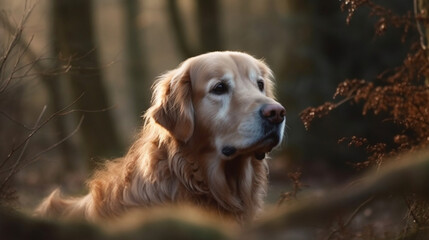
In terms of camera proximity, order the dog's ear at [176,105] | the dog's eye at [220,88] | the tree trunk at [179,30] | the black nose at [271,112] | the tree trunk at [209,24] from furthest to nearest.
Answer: the tree trunk at [179,30]
the tree trunk at [209,24]
the dog's eye at [220,88]
the dog's ear at [176,105]
the black nose at [271,112]

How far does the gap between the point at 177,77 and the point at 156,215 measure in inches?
128

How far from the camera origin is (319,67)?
13.5 m

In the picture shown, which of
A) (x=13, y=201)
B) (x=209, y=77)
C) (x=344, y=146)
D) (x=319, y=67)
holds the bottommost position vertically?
(x=344, y=146)

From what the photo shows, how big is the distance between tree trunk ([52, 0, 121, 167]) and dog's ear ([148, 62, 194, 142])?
650cm

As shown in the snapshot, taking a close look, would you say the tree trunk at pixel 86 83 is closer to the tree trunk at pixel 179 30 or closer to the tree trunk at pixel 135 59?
the tree trunk at pixel 179 30

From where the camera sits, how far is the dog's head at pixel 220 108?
536cm

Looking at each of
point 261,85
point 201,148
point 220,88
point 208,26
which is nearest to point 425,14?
point 261,85

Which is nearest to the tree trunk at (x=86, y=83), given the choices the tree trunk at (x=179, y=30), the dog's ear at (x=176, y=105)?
the tree trunk at (x=179, y=30)

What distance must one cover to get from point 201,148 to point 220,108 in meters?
0.36

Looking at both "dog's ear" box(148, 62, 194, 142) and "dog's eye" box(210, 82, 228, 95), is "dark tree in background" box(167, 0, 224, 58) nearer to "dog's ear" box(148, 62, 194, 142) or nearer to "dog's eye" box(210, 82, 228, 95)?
"dog's ear" box(148, 62, 194, 142)

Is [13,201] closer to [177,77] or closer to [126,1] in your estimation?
[177,77]

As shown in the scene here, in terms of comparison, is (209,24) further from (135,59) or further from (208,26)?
(135,59)

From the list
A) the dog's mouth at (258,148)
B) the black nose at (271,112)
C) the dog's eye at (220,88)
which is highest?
the dog's eye at (220,88)

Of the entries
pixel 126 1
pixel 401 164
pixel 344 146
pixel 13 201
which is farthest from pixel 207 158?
pixel 126 1
